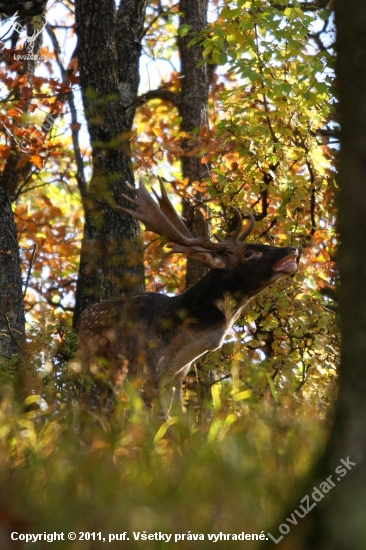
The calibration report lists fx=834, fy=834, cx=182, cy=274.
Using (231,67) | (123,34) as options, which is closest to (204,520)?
(231,67)

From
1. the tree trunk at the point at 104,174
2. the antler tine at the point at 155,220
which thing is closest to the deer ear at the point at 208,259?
the antler tine at the point at 155,220

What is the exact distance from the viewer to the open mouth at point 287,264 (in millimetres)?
7492

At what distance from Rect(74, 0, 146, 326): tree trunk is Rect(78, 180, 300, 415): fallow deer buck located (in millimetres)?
874

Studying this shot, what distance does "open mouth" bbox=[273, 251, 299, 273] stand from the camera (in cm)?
749

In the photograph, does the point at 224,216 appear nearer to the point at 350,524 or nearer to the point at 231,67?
the point at 231,67

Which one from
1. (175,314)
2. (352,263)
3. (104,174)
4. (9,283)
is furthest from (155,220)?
(352,263)

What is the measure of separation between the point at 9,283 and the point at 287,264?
3.19 meters

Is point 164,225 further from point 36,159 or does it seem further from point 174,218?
point 36,159

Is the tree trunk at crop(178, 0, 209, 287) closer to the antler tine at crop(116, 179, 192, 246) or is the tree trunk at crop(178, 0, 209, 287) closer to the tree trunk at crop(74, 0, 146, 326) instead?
the tree trunk at crop(74, 0, 146, 326)

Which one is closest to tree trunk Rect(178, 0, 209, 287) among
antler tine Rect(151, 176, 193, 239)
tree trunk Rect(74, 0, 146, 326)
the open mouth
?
tree trunk Rect(74, 0, 146, 326)

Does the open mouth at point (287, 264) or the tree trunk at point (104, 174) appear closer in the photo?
the open mouth at point (287, 264)

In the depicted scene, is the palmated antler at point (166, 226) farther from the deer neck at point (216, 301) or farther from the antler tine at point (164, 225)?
the deer neck at point (216, 301)

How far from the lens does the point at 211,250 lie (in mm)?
7871

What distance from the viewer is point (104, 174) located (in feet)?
29.1
